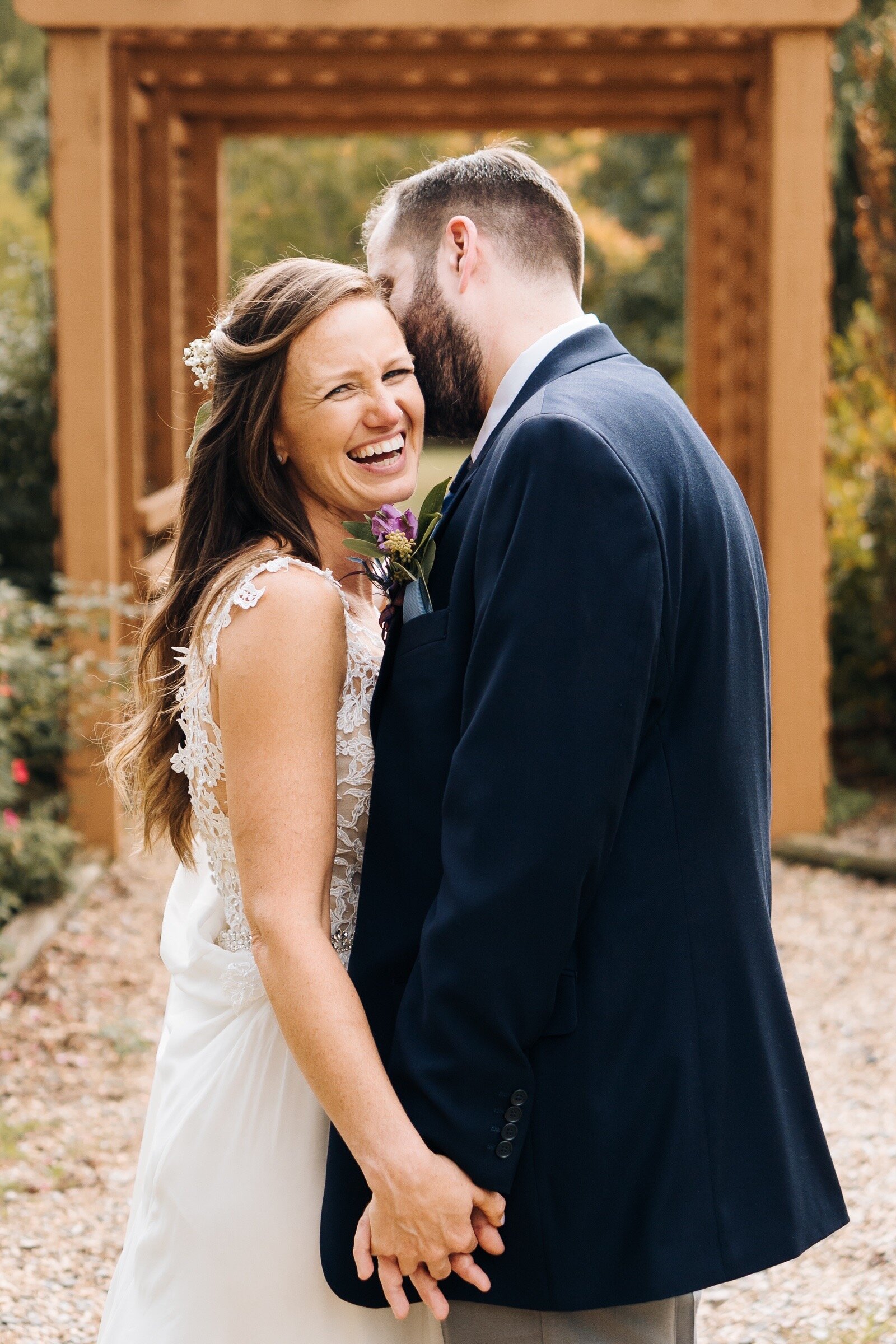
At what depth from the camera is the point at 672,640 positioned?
1512 mm

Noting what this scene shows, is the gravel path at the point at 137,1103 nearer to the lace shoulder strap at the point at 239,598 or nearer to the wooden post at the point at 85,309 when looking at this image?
the wooden post at the point at 85,309

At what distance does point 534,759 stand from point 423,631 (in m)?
0.27

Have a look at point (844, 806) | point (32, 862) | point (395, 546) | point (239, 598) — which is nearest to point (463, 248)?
point (395, 546)

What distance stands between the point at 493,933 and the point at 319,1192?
Result: 1.81 ft

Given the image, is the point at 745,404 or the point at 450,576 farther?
the point at 745,404

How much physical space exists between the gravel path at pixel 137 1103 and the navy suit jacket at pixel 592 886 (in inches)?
67.8

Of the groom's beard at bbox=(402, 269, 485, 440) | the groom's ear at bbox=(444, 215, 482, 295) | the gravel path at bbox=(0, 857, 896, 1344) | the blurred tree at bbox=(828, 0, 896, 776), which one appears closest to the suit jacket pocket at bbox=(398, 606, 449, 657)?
the groom's beard at bbox=(402, 269, 485, 440)

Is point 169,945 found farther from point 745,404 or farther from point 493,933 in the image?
point 745,404

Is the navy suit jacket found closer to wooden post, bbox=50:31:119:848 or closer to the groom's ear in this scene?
the groom's ear

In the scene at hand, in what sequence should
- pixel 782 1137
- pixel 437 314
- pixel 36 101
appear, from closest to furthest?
1. pixel 782 1137
2. pixel 437 314
3. pixel 36 101

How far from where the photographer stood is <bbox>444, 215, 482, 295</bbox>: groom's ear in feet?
6.14

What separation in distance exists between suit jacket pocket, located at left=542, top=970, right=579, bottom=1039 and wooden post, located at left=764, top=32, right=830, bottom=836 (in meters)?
4.73

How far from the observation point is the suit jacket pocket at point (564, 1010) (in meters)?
1.50

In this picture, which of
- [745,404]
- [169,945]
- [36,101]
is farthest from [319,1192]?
[36,101]
